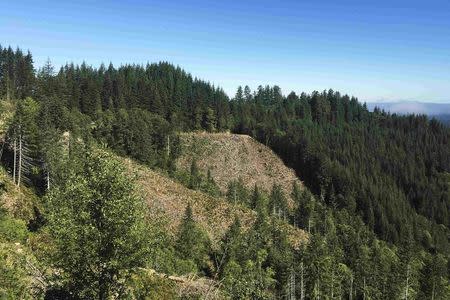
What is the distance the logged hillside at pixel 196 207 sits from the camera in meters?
90.0

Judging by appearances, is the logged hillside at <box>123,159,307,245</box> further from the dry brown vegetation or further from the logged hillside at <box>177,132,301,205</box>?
the logged hillside at <box>177,132,301,205</box>

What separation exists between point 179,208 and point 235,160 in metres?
69.0

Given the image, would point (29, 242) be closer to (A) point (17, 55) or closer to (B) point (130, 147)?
(B) point (130, 147)

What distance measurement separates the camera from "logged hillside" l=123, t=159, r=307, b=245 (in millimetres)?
90037

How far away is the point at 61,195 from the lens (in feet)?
73.7

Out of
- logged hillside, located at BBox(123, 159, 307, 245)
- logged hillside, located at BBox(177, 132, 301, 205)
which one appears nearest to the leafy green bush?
logged hillside, located at BBox(123, 159, 307, 245)

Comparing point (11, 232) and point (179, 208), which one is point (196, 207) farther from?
point (11, 232)

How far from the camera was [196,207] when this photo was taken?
9612cm

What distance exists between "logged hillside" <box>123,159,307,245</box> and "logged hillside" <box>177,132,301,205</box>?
1600 inches

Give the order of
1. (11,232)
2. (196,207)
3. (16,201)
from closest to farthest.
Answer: (11,232) → (16,201) → (196,207)

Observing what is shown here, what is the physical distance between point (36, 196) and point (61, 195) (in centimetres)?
5753

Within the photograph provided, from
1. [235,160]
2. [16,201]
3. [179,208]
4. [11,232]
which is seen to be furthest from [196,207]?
[235,160]

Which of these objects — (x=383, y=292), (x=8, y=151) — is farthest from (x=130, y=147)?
(x=383, y=292)

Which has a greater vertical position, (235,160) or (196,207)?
(235,160)
